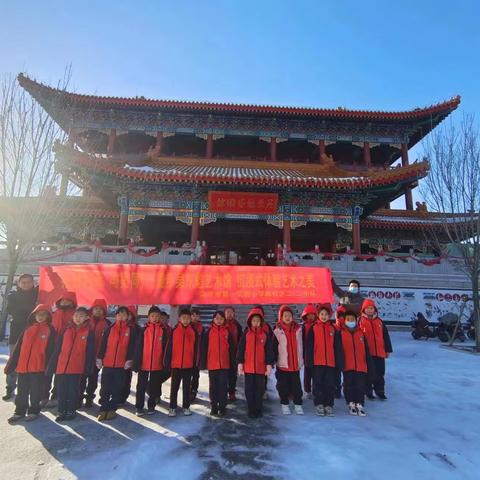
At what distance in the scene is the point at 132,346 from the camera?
4.19m

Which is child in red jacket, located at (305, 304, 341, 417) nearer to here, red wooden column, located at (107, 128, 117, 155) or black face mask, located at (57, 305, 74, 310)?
black face mask, located at (57, 305, 74, 310)

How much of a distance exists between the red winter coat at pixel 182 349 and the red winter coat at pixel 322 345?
1480mm

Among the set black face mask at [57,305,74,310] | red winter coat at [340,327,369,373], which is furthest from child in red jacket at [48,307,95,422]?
red winter coat at [340,327,369,373]

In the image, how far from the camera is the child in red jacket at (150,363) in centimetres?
407

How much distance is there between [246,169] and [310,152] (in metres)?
4.87

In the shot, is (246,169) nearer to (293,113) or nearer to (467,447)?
(293,113)

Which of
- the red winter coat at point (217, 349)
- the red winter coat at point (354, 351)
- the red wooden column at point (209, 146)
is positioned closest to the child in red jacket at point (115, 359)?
the red winter coat at point (217, 349)

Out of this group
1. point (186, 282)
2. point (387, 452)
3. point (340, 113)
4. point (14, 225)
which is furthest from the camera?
point (340, 113)

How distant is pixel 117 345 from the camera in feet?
13.6

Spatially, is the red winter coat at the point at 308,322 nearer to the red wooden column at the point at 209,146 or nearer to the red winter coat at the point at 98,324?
the red winter coat at the point at 98,324

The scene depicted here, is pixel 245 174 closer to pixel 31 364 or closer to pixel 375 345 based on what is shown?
pixel 375 345

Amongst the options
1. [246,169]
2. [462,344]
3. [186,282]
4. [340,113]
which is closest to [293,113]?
[340,113]

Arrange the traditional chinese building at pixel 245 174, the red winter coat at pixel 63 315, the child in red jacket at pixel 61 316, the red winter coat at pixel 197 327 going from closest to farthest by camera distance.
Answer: the child in red jacket at pixel 61 316, the red winter coat at pixel 63 315, the red winter coat at pixel 197 327, the traditional chinese building at pixel 245 174

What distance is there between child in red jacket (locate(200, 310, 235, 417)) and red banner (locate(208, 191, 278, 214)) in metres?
8.33
